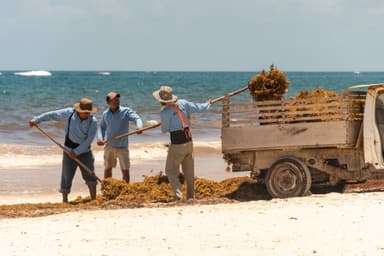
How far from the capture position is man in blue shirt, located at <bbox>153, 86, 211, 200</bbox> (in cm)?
1063

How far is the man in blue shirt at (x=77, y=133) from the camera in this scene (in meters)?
11.4

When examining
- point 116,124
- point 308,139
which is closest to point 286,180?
point 308,139

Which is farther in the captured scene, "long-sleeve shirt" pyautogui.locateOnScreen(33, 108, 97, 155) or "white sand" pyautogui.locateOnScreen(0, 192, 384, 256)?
"long-sleeve shirt" pyautogui.locateOnScreen(33, 108, 97, 155)

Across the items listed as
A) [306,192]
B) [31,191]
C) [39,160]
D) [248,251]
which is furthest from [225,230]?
[39,160]

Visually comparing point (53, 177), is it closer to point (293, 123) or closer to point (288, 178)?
point (288, 178)

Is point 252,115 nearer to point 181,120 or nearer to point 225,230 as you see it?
point 181,120

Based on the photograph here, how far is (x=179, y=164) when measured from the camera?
10875 millimetres

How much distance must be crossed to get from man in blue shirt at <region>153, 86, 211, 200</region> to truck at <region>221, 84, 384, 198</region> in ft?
1.83

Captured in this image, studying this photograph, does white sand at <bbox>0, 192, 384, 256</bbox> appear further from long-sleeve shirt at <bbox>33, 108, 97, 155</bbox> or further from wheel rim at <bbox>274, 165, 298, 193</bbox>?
long-sleeve shirt at <bbox>33, 108, 97, 155</bbox>

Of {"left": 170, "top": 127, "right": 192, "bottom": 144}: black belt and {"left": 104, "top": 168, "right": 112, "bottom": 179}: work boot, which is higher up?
{"left": 170, "top": 127, "right": 192, "bottom": 144}: black belt

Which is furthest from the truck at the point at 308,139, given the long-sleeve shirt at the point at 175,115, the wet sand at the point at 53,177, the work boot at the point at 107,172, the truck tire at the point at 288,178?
the wet sand at the point at 53,177

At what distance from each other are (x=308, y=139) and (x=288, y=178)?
645 millimetres

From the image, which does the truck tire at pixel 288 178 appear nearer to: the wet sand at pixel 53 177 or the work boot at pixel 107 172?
the work boot at pixel 107 172

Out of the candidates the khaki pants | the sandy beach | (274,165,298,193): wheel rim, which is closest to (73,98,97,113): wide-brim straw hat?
the khaki pants
